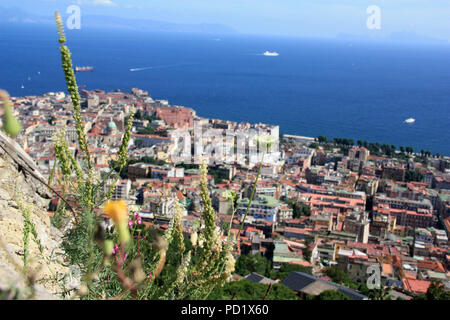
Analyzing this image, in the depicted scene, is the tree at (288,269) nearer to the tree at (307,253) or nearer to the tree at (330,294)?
the tree at (307,253)

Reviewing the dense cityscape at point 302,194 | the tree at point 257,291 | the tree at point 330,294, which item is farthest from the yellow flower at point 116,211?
the tree at point 330,294

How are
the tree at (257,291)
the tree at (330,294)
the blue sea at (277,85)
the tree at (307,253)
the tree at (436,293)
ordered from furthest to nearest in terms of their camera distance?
the blue sea at (277,85) < the tree at (307,253) < the tree at (436,293) < the tree at (330,294) < the tree at (257,291)

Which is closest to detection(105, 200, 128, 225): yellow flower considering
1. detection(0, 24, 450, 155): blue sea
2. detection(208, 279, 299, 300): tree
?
detection(208, 279, 299, 300): tree

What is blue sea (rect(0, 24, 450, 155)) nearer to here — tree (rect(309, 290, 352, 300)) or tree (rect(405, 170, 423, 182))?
tree (rect(405, 170, 423, 182))

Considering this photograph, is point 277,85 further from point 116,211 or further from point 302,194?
point 116,211

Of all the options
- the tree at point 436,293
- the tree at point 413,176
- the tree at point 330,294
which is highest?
the tree at point 330,294

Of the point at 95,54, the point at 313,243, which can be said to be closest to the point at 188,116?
the point at 313,243

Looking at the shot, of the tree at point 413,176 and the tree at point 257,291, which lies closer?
the tree at point 257,291
